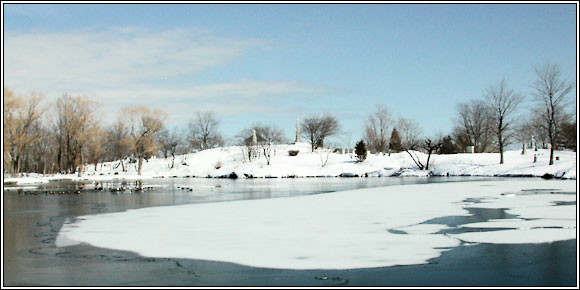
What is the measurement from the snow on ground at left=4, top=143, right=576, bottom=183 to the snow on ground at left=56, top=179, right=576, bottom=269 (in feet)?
112

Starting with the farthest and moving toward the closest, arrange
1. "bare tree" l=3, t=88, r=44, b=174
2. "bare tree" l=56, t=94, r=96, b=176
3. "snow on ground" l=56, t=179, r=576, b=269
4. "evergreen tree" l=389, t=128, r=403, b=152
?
"evergreen tree" l=389, t=128, r=403, b=152 < "bare tree" l=56, t=94, r=96, b=176 < "bare tree" l=3, t=88, r=44, b=174 < "snow on ground" l=56, t=179, r=576, b=269

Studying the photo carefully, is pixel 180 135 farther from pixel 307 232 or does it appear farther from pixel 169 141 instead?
pixel 307 232

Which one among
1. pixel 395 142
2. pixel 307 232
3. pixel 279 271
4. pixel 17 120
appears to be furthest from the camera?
pixel 395 142

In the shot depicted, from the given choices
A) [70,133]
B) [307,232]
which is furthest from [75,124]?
[307,232]

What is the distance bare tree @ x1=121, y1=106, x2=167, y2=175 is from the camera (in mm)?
77812

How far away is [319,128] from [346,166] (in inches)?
1282

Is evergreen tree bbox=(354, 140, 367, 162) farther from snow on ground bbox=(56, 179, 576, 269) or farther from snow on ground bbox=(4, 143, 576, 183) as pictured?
snow on ground bbox=(56, 179, 576, 269)

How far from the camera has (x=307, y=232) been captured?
14.2 meters

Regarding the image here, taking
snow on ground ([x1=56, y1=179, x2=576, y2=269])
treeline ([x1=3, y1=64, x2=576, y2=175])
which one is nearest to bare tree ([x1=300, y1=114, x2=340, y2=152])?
treeline ([x1=3, y1=64, x2=576, y2=175])

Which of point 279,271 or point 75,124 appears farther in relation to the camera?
point 75,124

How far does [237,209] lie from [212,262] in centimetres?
1034

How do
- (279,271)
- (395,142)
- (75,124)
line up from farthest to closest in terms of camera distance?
(395,142)
(75,124)
(279,271)

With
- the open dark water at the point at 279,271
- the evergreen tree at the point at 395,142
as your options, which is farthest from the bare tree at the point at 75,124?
the open dark water at the point at 279,271

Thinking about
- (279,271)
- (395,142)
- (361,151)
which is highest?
(395,142)
